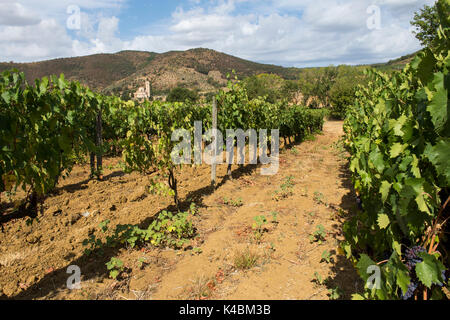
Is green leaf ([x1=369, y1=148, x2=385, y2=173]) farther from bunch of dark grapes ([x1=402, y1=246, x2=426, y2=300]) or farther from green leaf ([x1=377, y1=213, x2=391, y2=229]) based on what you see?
bunch of dark grapes ([x1=402, y1=246, x2=426, y2=300])

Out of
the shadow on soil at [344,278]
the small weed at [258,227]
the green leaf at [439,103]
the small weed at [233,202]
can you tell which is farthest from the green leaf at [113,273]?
the green leaf at [439,103]

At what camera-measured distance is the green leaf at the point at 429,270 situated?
4.70 feet

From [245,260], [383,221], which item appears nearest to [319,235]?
[245,260]

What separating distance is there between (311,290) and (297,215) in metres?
2.20

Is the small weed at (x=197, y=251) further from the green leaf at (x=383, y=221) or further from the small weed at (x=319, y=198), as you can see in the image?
the small weed at (x=319, y=198)

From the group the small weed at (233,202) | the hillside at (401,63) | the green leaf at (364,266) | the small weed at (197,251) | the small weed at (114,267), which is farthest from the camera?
the small weed at (233,202)

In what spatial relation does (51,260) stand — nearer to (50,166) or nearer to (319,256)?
(50,166)

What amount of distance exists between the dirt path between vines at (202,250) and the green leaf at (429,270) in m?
1.64

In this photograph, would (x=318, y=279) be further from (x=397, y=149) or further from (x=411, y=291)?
(x=397, y=149)

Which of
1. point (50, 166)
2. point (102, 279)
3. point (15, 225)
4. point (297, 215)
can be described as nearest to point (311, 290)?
point (297, 215)

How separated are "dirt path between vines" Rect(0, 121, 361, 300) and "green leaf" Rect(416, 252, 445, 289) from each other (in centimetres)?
164

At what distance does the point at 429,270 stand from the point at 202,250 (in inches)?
121

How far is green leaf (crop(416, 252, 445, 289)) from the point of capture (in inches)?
56.4

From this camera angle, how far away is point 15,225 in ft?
16.5
